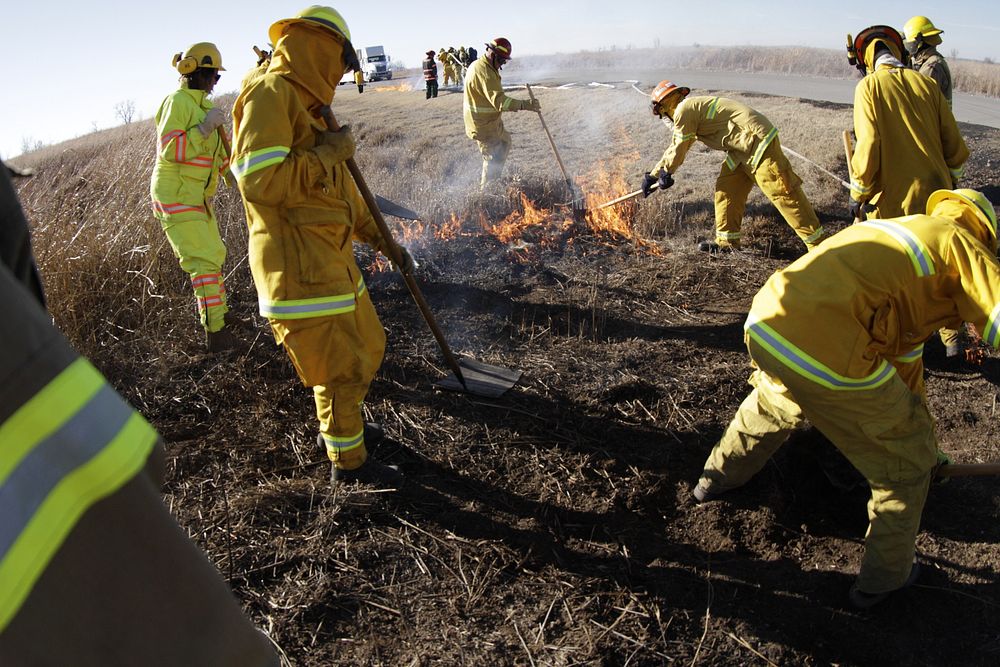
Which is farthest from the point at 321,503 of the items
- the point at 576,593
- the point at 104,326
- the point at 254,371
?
the point at 104,326

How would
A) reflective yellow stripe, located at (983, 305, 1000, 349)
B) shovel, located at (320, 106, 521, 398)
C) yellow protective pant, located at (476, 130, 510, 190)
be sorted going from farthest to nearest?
yellow protective pant, located at (476, 130, 510, 190)
shovel, located at (320, 106, 521, 398)
reflective yellow stripe, located at (983, 305, 1000, 349)

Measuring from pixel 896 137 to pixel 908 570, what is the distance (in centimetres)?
329

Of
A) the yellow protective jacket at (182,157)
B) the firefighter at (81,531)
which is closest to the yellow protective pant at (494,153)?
the yellow protective jacket at (182,157)

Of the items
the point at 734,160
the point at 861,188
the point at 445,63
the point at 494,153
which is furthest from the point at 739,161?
the point at 445,63

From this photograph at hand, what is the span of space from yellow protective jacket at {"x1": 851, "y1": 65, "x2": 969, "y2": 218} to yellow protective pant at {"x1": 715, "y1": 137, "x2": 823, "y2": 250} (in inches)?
55.5

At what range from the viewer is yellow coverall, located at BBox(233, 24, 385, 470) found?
2.86m

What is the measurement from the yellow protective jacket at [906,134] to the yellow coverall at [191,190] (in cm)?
481

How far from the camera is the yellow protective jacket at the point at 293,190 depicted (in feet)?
9.36

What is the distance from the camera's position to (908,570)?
2658 millimetres

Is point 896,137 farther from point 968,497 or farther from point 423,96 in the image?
point 423,96

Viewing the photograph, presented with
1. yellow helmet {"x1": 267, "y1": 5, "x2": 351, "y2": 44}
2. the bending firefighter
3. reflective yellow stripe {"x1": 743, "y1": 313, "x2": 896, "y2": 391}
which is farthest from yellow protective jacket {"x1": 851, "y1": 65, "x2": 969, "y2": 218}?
A: the bending firefighter

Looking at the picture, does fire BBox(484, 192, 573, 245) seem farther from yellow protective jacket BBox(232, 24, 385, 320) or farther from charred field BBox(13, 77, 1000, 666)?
yellow protective jacket BBox(232, 24, 385, 320)

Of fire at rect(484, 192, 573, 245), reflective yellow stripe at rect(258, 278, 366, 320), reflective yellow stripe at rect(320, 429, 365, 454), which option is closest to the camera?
reflective yellow stripe at rect(258, 278, 366, 320)

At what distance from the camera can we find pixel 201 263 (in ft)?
16.2
